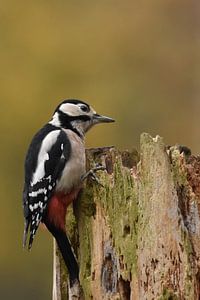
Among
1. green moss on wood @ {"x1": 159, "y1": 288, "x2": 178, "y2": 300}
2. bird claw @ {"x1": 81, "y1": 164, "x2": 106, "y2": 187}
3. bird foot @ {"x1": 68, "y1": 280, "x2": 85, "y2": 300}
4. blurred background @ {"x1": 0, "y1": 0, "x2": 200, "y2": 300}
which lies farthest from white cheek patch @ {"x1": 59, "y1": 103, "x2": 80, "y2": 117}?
blurred background @ {"x1": 0, "y1": 0, "x2": 200, "y2": 300}

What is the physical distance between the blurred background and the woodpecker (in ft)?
23.6

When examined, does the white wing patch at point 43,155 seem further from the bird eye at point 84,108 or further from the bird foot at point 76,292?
the bird foot at point 76,292

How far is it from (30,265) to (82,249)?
10.7 metres

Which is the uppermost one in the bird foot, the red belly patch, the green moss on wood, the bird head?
the bird head

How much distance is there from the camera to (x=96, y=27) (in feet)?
75.2

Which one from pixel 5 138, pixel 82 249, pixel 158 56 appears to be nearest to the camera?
pixel 82 249

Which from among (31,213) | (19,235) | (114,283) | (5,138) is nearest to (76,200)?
(31,213)

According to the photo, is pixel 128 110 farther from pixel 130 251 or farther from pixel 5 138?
pixel 130 251

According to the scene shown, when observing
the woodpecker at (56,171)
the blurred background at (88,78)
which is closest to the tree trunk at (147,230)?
the woodpecker at (56,171)

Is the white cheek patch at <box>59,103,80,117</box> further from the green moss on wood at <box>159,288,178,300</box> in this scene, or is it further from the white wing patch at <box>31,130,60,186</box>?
the green moss on wood at <box>159,288,178,300</box>

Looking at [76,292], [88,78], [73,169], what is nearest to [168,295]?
[76,292]

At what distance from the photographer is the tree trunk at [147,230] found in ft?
13.9

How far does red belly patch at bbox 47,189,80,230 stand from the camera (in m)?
5.01

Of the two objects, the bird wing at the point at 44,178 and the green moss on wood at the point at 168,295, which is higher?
the bird wing at the point at 44,178
